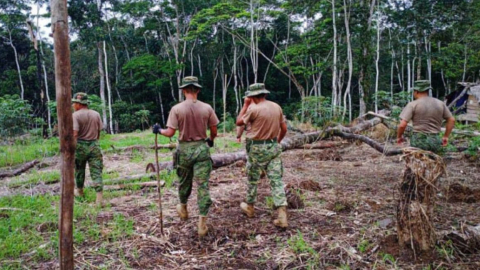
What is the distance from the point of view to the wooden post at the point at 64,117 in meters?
2.24

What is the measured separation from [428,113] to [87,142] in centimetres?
563

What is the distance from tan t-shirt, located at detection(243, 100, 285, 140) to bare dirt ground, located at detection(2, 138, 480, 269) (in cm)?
121

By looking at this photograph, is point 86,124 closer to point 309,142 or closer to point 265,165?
point 265,165

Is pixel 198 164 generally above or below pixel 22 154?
above

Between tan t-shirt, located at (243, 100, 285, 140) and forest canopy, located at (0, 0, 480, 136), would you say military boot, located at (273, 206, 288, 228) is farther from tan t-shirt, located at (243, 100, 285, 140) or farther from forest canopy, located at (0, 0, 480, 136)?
forest canopy, located at (0, 0, 480, 136)

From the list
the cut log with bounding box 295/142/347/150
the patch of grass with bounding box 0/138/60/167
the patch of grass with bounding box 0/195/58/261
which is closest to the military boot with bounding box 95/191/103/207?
the patch of grass with bounding box 0/195/58/261

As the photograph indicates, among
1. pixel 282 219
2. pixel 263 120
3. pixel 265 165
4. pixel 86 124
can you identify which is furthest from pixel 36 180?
pixel 282 219

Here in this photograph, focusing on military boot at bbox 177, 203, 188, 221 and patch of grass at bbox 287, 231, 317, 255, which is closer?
patch of grass at bbox 287, 231, 317, 255

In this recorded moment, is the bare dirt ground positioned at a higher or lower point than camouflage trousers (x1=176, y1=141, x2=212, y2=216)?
lower

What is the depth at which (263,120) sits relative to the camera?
4559 millimetres

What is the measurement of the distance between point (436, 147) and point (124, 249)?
4.92m

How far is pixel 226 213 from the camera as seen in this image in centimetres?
500

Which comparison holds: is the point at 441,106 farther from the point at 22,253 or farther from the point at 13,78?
the point at 13,78

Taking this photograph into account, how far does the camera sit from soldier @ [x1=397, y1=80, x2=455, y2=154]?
526 centimetres
